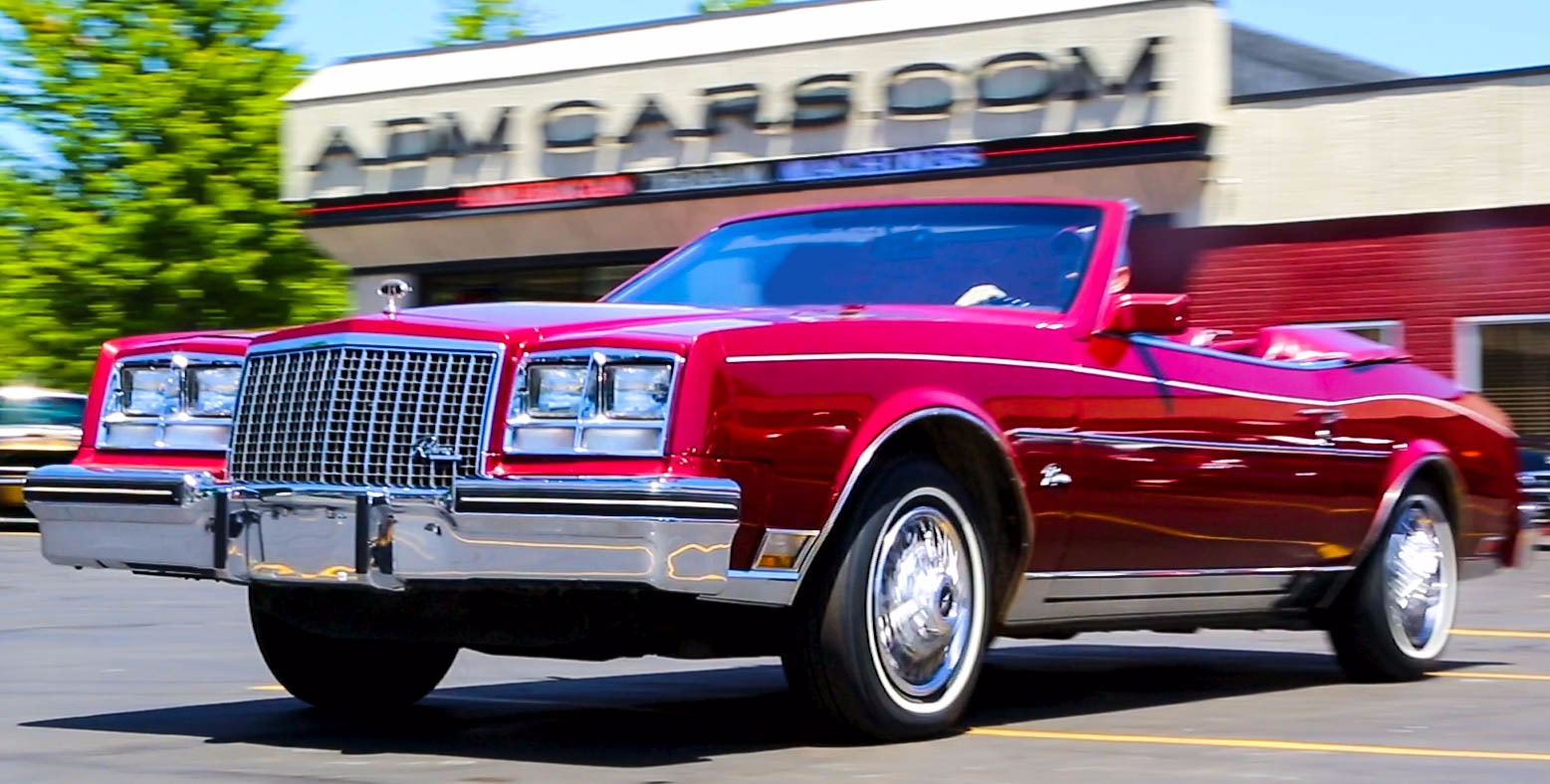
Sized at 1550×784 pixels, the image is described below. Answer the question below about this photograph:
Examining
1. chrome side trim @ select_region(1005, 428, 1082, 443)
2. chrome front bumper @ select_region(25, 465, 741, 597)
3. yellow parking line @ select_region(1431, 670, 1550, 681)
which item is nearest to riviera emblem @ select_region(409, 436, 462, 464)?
chrome front bumper @ select_region(25, 465, 741, 597)

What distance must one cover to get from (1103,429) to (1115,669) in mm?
2312

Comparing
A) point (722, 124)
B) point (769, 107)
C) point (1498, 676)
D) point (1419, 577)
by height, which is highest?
point (769, 107)

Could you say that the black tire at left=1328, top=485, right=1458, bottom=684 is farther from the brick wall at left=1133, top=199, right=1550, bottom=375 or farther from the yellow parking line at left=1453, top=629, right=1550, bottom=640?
the brick wall at left=1133, top=199, right=1550, bottom=375

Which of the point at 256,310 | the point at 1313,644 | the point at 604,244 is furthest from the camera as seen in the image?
the point at 256,310

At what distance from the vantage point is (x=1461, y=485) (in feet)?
29.7

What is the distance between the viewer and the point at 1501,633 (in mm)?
→ 10977

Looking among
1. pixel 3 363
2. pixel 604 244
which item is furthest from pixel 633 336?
pixel 3 363

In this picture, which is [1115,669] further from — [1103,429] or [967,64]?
[967,64]

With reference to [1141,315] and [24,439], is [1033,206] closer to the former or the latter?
[1141,315]

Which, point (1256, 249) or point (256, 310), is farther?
point (256, 310)

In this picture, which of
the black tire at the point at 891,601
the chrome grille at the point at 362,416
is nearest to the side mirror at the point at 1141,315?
the black tire at the point at 891,601

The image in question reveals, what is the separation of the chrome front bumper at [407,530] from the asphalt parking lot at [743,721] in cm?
48

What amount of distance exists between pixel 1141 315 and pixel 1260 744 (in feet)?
4.39

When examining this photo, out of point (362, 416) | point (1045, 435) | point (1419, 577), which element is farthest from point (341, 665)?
point (1419, 577)
